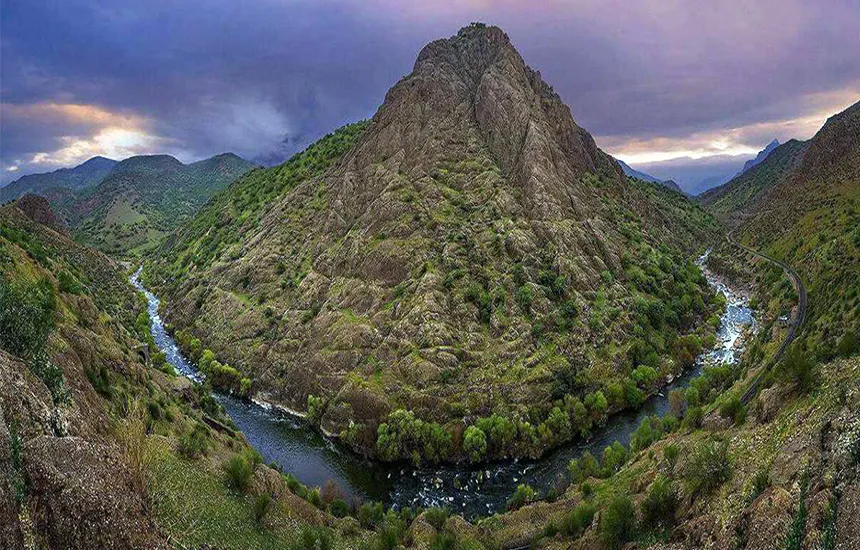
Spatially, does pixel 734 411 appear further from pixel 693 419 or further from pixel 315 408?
pixel 315 408

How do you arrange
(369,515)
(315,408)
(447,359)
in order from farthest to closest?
(447,359) → (315,408) → (369,515)

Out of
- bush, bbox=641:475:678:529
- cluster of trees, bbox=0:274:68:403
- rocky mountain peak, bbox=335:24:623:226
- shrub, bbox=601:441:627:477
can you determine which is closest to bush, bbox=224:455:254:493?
cluster of trees, bbox=0:274:68:403

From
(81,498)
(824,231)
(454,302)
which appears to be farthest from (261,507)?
(824,231)

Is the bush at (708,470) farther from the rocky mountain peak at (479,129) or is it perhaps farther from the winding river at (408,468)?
the rocky mountain peak at (479,129)

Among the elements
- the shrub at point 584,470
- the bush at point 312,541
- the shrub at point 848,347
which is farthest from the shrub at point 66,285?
the shrub at point 848,347

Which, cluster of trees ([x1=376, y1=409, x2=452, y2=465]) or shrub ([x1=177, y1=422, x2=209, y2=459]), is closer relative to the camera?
shrub ([x1=177, y1=422, x2=209, y2=459])

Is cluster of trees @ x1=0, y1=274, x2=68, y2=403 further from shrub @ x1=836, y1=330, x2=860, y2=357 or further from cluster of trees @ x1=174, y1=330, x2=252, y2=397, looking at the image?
shrub @ x1=836, y1=330, x2=860, y2=357
